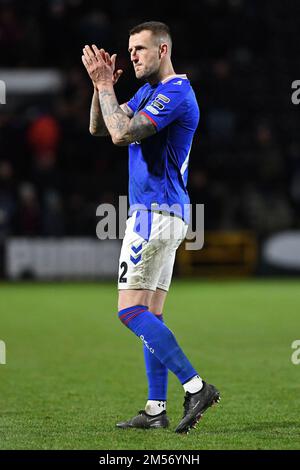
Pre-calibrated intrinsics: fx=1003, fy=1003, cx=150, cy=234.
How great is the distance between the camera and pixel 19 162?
66.0ft

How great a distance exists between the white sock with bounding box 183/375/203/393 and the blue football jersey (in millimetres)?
1021

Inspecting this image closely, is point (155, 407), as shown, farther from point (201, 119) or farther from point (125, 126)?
point (201, 119)

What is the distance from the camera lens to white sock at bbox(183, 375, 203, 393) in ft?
19.5

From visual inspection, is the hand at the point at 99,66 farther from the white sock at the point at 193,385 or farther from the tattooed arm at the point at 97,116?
the white sock at the point at 193,385

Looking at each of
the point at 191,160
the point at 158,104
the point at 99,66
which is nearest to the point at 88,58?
the point at 99,66

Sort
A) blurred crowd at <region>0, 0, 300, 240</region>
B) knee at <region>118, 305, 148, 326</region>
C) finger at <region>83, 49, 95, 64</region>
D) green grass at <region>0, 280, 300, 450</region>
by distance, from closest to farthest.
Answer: green grass at <region>0, 280, 300, 450</region> < knee at <region>118, 305, 148, 326</region> < finger at <region>83, 49, 95, 64</region> < blurred crowd at <region>0, 0, 300, 240</region>

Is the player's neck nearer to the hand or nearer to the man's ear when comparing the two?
the man's ear

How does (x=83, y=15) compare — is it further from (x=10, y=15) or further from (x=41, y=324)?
(x=41, y=324)

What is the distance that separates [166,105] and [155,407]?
6.18ft

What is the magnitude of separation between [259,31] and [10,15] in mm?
5605

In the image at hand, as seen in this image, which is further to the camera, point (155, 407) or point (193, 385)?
point (155, 407)

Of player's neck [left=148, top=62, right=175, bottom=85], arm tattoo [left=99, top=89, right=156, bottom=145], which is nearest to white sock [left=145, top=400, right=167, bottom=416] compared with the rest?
arm tattoo [left=99, top=89, right=156, bottom=145]

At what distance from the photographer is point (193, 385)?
595cm

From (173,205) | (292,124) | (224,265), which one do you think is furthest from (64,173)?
(173,205)
